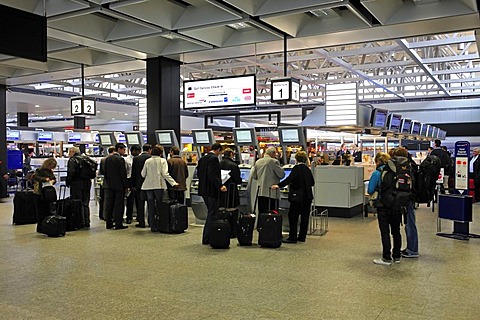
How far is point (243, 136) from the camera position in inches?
357

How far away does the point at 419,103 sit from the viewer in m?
22.9

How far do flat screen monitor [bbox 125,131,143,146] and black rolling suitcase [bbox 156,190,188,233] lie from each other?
3513 mm

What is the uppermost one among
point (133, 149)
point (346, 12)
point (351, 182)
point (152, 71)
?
point (346, 12)

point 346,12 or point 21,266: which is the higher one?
point 346,12

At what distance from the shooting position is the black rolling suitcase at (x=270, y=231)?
6.53 meters

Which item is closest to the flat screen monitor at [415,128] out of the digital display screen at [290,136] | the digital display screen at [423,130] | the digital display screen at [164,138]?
Result: the digital display screen at [423,130]

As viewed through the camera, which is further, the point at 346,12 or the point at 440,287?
the point at 346,12

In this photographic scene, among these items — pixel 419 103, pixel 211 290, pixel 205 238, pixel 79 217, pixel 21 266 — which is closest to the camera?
pixel 211 290

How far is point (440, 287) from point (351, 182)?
473 centimetres

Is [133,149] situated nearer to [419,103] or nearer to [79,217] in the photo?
[79,217]

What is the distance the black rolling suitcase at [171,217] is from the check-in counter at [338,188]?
3.20 meters

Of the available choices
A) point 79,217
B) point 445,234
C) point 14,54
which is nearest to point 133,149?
point 79,217

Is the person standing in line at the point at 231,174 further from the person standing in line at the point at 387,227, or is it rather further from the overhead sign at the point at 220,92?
the person standing in line at the point at 387,227

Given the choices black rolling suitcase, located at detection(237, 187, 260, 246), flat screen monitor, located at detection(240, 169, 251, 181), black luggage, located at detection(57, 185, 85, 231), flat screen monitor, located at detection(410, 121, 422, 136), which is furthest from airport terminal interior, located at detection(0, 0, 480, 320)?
flat screen monitor, located at detection(410, 121, 422, 136)
